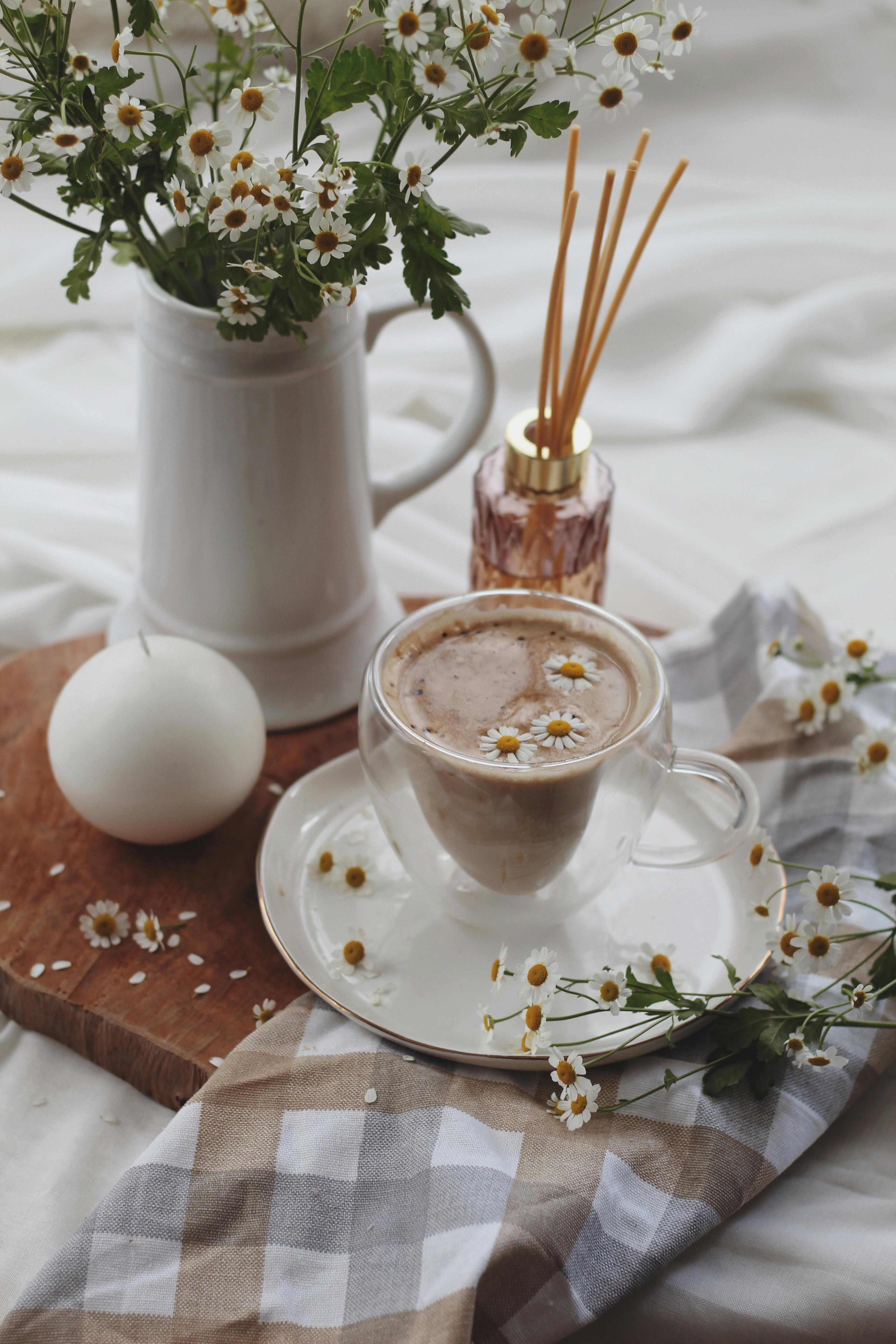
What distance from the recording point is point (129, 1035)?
25.8 inches

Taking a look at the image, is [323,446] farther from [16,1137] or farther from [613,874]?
[16,1137]

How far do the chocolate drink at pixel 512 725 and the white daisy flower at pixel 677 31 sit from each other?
0.94 feet

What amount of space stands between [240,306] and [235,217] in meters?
0.07

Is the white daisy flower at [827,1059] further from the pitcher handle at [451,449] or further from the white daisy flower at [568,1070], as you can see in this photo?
the pitcher handle at [451,449]

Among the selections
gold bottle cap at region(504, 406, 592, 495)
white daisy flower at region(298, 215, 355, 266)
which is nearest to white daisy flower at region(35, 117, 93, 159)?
white daisy flower at region(298, 215, 355, 266)

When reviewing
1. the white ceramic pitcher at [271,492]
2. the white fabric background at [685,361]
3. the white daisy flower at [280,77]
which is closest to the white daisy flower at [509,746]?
the white ceramic pitcher at [271,492]

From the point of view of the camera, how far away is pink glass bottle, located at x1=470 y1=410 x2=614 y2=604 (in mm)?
812

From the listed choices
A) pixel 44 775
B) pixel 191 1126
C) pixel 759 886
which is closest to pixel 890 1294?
pixel 759 886

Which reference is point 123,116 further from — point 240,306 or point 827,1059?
point 827,1059

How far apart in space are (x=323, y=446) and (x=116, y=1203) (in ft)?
1.42

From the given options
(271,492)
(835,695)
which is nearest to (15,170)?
(271,492)

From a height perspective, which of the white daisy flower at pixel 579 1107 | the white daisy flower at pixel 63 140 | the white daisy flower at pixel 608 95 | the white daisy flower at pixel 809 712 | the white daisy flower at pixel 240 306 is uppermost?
the white daisy flower at pixel 608 95

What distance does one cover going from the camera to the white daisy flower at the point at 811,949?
59 centimetres

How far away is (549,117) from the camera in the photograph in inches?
21.9
